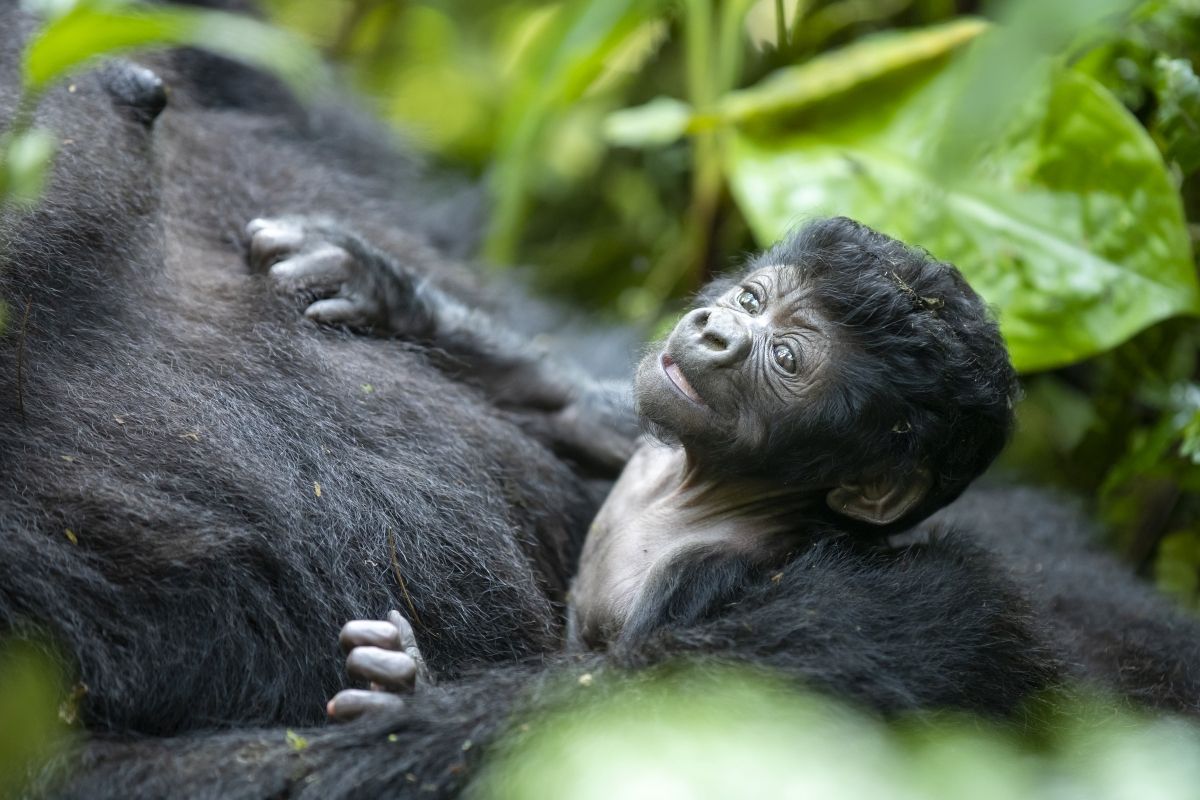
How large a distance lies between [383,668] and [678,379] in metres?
0.67

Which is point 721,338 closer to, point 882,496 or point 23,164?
point 882,496

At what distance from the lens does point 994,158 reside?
271cm

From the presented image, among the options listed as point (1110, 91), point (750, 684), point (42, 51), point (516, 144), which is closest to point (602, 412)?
point (516, 144)

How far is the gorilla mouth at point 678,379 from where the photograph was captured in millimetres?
1963

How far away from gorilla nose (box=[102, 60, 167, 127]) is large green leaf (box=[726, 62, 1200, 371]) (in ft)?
4.22

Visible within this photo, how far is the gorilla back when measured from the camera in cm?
160

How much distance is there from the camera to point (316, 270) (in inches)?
84.6

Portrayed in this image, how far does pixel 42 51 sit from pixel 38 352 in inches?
26.9

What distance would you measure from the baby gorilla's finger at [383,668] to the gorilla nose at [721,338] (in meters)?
0.68

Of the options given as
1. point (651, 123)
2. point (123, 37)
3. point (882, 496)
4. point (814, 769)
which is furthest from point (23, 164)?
point (651, 123)

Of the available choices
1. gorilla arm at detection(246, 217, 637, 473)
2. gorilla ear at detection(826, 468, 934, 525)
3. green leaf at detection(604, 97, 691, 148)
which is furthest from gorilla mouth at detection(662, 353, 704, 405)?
green leaf at detection(604, 97, 691, 148)

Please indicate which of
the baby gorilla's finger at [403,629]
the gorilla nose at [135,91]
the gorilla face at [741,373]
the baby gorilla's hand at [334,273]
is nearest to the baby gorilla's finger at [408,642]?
the baby gorilla's finger at [403,629]

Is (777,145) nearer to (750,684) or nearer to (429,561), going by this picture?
(429,561)

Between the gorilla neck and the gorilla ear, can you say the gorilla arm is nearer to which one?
the gorilla neck
